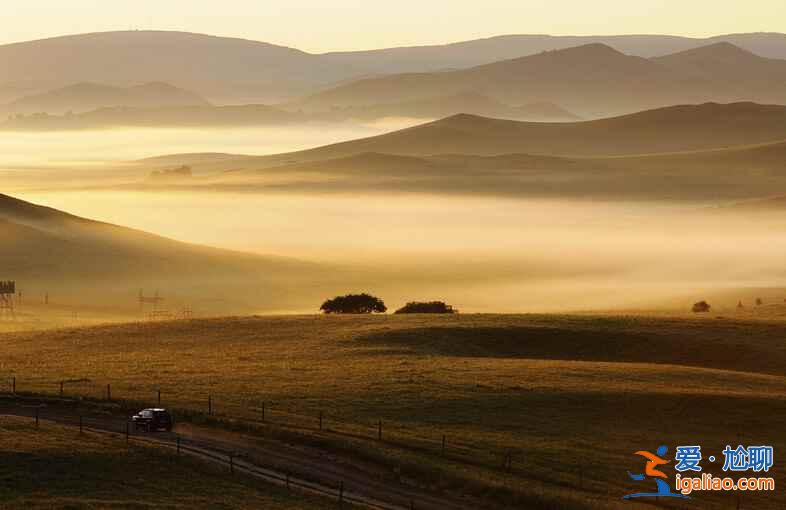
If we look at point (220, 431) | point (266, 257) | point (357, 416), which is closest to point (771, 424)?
point (357, 416)

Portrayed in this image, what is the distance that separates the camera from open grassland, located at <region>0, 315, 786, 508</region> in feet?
142

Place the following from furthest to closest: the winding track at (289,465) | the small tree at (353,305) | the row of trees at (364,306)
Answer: the small tree at (353,305)
the row of trees at (364,306)
the winding track at (289,465)

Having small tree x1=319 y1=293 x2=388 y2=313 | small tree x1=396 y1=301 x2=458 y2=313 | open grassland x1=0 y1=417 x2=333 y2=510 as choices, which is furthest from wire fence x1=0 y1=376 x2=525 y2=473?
small tree x1=319 y1=293 x2=388 y2=313

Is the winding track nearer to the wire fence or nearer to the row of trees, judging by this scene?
the wire fence

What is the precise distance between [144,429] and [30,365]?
1890cm

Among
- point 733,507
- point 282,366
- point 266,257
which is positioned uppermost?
point 266,257

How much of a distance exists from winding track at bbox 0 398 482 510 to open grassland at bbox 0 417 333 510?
3.38 ft

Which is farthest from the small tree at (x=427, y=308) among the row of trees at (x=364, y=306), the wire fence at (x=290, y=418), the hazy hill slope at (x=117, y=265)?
the wire fence at (x=290, y=418)

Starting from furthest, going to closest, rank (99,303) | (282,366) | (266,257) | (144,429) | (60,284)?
(266,257) → (60,284) → (99,303) → (282,366) → (144,429)

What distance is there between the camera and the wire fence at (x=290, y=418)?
43750 mm

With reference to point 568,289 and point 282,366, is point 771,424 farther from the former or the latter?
point 568,289

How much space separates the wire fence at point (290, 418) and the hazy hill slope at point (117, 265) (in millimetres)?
65497

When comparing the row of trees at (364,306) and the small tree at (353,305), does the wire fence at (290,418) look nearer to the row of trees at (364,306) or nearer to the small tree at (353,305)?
the row of trees at (364,306)

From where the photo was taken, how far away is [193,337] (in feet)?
242
